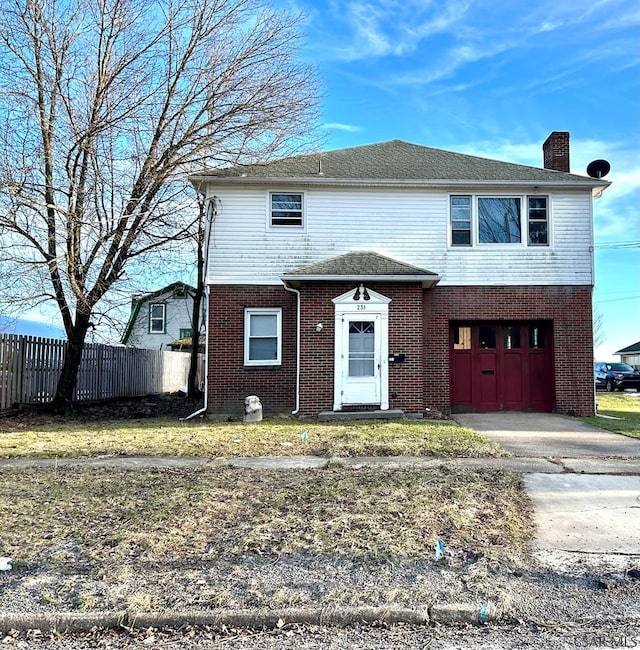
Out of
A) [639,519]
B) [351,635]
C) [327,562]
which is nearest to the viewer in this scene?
[351,635]

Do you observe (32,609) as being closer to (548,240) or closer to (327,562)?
(327,562)

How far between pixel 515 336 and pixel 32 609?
1276cm

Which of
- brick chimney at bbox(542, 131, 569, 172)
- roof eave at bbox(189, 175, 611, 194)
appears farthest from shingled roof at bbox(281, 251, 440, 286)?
brick chimney at bbox(542, 131, 569, 172)

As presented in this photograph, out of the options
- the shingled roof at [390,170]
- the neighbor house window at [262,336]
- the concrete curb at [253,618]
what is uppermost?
the shingled roof at [390,170]

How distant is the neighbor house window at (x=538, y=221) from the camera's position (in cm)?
1396

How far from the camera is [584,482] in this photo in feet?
22.5

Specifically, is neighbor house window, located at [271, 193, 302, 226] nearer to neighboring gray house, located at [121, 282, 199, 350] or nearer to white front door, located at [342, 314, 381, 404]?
white front door, located at [342, 314, 381, 404]

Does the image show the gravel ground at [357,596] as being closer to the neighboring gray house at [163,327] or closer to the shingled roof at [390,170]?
the shingled roof at [390,170]

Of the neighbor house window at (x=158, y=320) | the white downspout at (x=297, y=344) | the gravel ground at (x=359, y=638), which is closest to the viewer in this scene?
the gravel ground at (x=359, y=638)

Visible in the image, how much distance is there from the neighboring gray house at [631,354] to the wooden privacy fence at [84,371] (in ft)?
162

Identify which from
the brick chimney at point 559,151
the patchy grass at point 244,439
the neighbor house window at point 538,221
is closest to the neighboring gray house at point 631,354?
the brick chimney at point 559,151

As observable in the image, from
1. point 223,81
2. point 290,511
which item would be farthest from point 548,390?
point 223,81

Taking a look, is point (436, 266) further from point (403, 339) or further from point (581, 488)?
point (581, 488)

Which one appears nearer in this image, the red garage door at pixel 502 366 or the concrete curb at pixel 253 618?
the concrete curb at pixel 253 618
